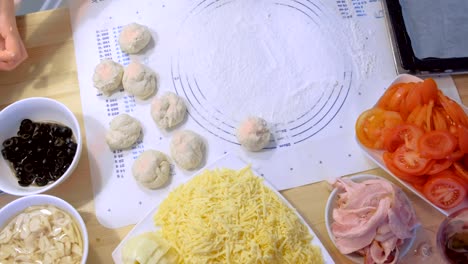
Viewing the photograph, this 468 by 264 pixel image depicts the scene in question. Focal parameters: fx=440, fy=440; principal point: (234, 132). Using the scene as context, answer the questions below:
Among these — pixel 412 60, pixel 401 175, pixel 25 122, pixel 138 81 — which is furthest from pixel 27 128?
pixel 412 60

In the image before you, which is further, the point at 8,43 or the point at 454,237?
the point at 8,43

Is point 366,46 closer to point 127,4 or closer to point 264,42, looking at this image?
point 264,42

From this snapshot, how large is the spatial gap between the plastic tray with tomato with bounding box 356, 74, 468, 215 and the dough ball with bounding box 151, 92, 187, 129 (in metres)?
0.42

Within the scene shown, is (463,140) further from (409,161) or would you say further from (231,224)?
(231,224)

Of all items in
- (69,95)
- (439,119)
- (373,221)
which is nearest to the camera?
(373,221)

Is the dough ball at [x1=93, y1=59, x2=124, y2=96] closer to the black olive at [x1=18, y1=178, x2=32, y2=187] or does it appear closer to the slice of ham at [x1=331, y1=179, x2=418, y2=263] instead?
the black olive at [x1=18, y1=178, x2=32, y2=187]

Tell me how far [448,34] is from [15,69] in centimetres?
110

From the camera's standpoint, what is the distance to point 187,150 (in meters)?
0.98

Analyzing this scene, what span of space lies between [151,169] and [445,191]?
0.63 m

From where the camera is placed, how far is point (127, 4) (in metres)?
1.17

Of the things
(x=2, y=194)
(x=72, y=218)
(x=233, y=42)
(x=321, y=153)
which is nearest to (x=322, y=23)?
(x=233, y=42)

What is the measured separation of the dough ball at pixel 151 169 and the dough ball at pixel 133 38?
28 cm

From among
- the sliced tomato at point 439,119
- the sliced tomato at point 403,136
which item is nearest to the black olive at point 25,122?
the sliced tomato at point 403,136

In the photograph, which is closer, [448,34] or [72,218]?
[72,218]
